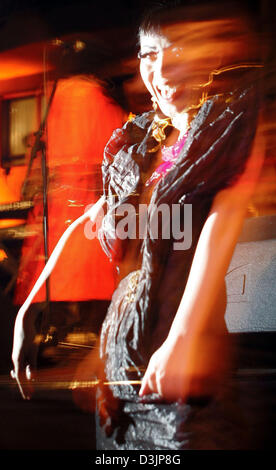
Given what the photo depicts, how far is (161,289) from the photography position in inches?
51.4

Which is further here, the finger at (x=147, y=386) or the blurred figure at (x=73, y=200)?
the blurred figure at (x=73, y=200)

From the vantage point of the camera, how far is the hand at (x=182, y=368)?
1201 mm

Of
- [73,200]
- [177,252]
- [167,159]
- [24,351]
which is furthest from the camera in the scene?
[73,200]

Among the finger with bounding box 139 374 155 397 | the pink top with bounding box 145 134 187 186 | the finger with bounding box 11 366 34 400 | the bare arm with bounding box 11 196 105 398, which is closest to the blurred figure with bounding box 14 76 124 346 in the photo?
the bare arm with bounding box 11 196 105 398

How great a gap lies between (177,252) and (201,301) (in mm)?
163

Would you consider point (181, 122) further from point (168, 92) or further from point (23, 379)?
point (23, 379)

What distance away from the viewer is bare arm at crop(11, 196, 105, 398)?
1.53 meters

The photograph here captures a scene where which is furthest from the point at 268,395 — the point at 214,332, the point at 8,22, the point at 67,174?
the point at 8,22

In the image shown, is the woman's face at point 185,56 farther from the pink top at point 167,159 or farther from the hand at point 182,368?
the hand at point 182,368

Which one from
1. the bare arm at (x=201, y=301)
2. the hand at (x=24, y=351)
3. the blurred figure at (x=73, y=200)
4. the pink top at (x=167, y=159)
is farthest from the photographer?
the blurred figure at (x=73, y=200)

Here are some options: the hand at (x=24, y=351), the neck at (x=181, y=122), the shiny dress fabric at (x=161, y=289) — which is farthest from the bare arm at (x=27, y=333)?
the neck at (x=181, y=122)

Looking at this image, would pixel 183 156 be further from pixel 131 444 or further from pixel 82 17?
pixel 82 17

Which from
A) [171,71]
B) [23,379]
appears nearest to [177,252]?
[171,71]

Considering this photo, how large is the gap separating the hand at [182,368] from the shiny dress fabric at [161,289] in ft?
0.12
